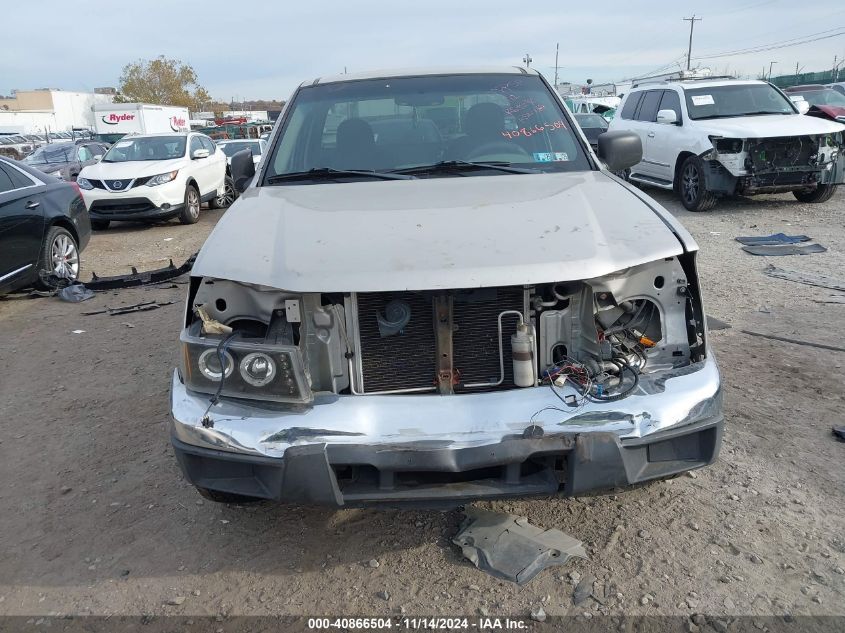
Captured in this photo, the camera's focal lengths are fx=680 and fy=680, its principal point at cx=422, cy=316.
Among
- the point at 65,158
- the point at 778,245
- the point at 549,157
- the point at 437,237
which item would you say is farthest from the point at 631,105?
the point at 65,158

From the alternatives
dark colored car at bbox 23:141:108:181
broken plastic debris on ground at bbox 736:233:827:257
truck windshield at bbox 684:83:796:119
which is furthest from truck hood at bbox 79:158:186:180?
broken plastic debris on ground at bbox 736:233:827:257

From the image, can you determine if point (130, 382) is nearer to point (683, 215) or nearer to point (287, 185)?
point (287, 185)

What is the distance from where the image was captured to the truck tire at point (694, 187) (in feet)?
31.9

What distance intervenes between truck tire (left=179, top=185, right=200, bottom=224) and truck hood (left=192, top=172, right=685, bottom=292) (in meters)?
9.15

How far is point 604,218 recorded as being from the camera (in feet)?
9.05

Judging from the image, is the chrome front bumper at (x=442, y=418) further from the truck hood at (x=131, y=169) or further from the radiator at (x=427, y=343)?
the truck hood at (x=131, y=169)

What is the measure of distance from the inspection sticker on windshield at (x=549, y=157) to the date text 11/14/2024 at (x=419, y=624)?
2.28 metres

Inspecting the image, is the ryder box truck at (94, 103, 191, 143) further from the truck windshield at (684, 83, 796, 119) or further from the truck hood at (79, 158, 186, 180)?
the truck windshield at (684, 83, 796, 119)

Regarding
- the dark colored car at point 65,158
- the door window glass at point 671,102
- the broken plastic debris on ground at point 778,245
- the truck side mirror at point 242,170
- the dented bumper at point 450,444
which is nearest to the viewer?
the dented bumper at point 450,444

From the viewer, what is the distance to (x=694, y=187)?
393 inches

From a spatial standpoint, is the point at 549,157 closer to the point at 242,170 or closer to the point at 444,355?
the point at 444,355

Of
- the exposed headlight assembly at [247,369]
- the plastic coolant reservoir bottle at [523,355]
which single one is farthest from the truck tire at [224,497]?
the plastic coolant reservoir bottle at [523,355]

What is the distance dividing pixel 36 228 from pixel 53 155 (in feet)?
36.1

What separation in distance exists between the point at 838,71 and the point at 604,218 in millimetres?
46480
